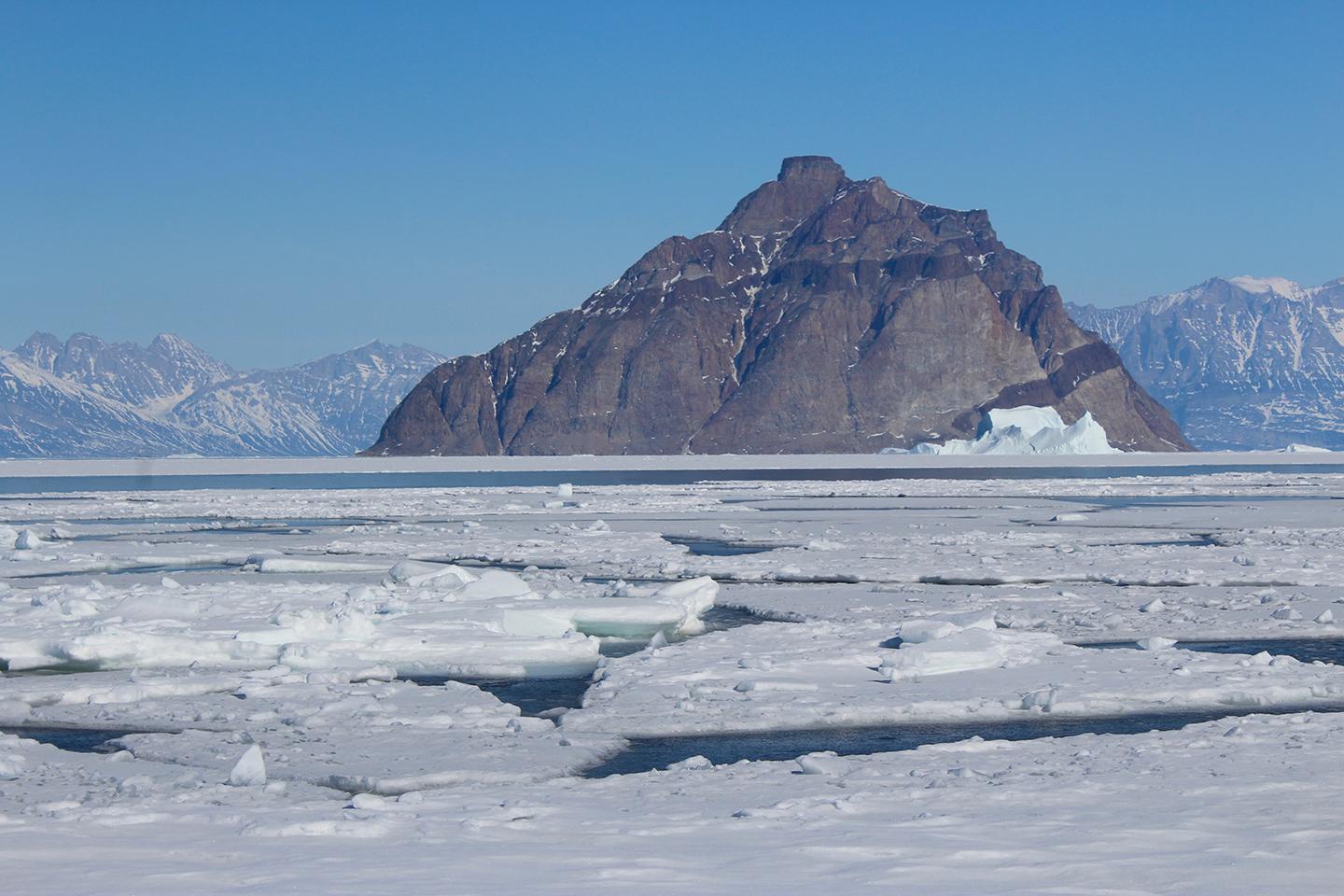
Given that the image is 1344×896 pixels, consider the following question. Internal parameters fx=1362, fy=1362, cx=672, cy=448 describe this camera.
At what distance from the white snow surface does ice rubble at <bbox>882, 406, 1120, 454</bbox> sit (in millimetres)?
114637

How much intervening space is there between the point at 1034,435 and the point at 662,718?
5362 inches

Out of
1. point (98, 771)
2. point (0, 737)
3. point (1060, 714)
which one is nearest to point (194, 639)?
point (0, 737)

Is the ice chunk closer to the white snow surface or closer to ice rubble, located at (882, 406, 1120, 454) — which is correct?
the white snow surface

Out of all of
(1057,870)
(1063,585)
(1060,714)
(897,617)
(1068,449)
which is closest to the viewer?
(1057,870)

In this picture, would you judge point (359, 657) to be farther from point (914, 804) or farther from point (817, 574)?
point (817, 574)

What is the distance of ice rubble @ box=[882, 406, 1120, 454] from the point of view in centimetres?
14012

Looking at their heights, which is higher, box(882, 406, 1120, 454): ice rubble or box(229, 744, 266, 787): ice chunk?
box(882, 406, 1120, 454): ice rubble

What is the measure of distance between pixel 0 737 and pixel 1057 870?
28.6ft

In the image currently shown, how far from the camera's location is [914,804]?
30.5ft

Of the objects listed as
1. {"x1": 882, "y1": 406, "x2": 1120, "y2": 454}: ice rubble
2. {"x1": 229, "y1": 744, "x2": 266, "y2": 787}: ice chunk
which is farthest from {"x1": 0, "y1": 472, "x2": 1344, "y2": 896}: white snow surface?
{"x1": 882, "y1": 406, "x2": 1120, "y2": 454}: ice rubble

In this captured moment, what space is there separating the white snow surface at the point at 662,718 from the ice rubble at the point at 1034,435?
115 meters

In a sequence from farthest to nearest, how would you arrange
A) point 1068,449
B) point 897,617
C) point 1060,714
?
1. point 1068,449
2. point 897,617
3. point 1060,714

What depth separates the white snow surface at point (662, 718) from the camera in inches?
311

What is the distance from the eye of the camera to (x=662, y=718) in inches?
496
